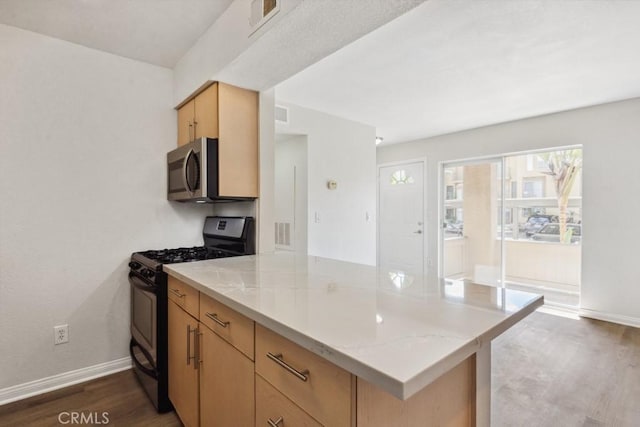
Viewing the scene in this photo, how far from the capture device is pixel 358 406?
2.38ft

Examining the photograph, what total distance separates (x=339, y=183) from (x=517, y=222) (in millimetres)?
2696

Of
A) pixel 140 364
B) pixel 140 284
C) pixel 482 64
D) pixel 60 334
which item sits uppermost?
pixel 482 64

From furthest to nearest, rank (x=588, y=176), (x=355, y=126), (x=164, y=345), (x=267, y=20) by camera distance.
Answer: (x=355, y=126) < (x=588, y=176) < (x=164, y=345) < (x=267, y=20)

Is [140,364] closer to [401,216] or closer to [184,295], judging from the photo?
[184,295]

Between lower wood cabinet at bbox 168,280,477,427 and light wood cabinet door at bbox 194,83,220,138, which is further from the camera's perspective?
light wood cabinet door at bbox 194,83,220,138

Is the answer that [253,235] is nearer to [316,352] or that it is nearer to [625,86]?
[316,352]

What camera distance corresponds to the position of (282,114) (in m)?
3.53

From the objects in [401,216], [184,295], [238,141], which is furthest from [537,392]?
[401,216]

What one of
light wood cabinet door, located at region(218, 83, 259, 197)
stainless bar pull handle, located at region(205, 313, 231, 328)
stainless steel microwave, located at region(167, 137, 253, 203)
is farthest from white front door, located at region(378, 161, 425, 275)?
stainless bar pull handle, located at region(205, 313, 231, 328)

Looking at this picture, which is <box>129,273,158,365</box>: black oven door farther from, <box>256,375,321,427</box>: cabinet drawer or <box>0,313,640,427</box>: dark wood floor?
<box>256,375,321,427</box>: cabinet drawer

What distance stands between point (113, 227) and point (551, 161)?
5.07m

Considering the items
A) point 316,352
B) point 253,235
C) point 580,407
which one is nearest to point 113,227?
point 253,235

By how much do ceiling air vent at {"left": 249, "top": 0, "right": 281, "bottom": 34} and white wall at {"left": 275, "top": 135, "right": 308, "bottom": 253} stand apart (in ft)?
7.22

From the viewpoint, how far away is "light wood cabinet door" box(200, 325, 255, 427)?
1129 millimetres
